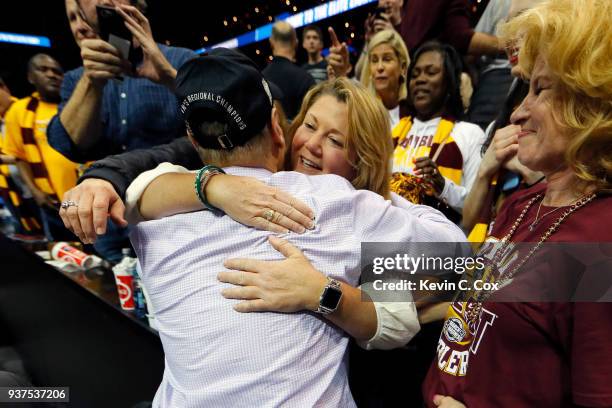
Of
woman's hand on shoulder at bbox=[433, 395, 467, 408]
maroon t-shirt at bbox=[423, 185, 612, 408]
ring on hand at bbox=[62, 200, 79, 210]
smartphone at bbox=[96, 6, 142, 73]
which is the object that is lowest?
woman's hand on shoulder at bbox=[433, 395, 467, 408]

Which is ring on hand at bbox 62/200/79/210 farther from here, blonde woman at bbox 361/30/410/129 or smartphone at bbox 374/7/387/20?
smartphone at bbox 374/7/387/20

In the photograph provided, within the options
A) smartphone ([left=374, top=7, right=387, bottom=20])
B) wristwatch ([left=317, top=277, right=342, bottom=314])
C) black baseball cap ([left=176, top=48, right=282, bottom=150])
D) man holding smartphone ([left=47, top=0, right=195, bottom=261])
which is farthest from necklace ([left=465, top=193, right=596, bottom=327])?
smartphone ([left=374, top=7, right=387, bottom=20])

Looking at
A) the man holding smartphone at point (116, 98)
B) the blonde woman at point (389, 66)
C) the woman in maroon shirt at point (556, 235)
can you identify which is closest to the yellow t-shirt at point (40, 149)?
the man holding smartphone at point (116, 98)

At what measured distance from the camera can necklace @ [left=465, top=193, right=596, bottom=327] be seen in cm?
72

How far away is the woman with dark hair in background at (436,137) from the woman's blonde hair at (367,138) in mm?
322

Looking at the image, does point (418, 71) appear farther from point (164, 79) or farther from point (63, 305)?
point (63, 305)

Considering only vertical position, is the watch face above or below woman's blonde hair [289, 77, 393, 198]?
below

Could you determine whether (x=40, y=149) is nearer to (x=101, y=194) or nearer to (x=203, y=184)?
(x=101, y=194)

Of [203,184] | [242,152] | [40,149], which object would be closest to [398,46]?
[242,152]

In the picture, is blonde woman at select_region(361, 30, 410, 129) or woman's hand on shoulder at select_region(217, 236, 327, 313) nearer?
woman's hand on shoulder at select_region(217, 236, 327, 313)

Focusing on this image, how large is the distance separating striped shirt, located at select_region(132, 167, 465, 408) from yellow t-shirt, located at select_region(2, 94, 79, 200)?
262 cm

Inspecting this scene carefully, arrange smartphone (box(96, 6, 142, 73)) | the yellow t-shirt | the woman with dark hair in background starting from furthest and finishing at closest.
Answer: the yellow t-shirt < the woman with dark hair in background < smartphone (box(96, 6, 142, 73))

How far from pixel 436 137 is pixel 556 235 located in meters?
1.19

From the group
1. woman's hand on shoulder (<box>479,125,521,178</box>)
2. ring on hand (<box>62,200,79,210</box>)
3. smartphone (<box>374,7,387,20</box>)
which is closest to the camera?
ring on hand (<box>62,200,79,210</box>)
